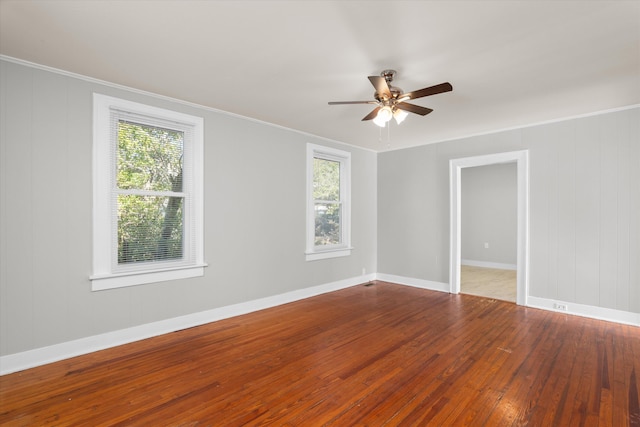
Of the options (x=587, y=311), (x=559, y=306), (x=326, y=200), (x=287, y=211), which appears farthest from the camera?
(x=326, y=200)

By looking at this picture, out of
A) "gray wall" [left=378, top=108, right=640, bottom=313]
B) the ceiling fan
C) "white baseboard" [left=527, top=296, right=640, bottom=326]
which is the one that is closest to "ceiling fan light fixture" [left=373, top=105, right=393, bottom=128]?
the ceiling fan

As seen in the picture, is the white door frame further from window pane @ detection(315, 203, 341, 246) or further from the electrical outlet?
window pane @ detection(315, 203, 341, 246)

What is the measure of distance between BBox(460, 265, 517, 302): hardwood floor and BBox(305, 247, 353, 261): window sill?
2076 millimetres

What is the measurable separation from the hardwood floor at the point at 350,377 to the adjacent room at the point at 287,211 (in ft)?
0.07

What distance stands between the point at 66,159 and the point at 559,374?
462cm

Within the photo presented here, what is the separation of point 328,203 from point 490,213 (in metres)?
4.67

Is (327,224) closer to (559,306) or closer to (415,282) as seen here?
(415,282)

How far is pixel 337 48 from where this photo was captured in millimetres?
2395

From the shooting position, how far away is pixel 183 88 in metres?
3.18

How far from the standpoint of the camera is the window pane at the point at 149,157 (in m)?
3.20

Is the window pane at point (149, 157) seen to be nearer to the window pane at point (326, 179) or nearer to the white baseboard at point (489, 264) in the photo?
the window pane at point (326, 179)

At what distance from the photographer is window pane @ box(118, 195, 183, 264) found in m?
3.20

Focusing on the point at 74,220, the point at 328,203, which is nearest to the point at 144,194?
the point at 74,220

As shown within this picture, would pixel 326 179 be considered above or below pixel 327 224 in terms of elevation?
above
